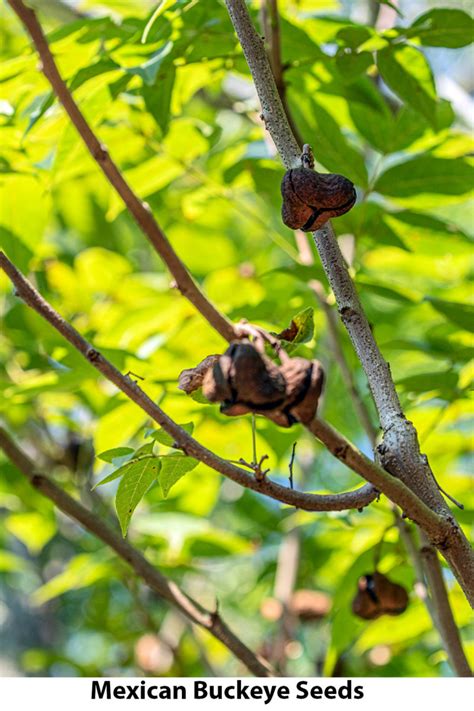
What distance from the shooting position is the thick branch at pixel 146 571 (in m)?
0.88

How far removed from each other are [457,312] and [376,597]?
0.29 metres

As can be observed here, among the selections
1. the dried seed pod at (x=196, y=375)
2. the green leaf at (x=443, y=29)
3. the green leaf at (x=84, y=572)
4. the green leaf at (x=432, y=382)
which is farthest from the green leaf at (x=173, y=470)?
the green leaf at (x=84, y=572)

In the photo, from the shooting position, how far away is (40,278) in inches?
62.5

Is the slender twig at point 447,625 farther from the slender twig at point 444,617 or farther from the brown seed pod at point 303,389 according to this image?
the brown seed pod at point 303,389

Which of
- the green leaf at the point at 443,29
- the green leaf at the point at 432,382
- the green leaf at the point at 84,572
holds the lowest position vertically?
the green leaf at the point at 432,382

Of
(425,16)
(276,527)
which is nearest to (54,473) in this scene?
(276,527)

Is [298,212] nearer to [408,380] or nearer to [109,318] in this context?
[408,380]

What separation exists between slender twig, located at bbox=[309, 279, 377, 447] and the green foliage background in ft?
0.10

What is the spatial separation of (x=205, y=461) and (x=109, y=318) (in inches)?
36.0

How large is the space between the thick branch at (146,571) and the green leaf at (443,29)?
563 millimetres

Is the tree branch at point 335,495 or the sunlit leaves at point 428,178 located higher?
the sunlit leaves at point 428,178

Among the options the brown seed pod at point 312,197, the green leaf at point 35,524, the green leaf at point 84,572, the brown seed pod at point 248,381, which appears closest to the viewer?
the brown seed pod at point 248,381

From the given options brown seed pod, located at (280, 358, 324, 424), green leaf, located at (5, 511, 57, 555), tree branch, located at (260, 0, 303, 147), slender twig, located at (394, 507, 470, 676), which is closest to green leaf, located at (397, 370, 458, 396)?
slender twig, located at (394, 507, 470, 676)
